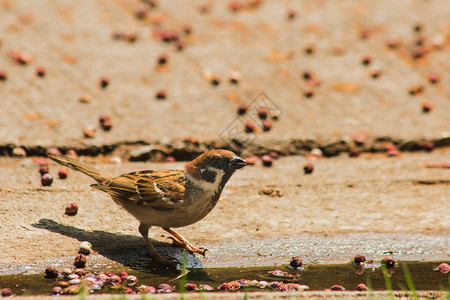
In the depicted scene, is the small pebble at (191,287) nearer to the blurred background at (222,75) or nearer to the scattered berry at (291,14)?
the blurred background at (222,75)

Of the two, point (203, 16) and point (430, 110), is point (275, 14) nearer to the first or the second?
point (203, 16)

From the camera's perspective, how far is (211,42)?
9461 millimetres

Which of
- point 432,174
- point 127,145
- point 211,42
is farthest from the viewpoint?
point 211,42

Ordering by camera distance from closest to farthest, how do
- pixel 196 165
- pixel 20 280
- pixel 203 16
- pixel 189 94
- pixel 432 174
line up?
pixel 20 280
pixel 196 165
pixel 432 174
pixel 189 94
pixel 203 16

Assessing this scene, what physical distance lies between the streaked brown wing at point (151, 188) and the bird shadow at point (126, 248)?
328mm

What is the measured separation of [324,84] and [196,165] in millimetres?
3849

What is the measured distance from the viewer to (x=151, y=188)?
516 centimetres

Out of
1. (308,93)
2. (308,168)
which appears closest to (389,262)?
(308,168)

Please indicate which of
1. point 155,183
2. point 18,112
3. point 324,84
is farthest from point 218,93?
point 155,183

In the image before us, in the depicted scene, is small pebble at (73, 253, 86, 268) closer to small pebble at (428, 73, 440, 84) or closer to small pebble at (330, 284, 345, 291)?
small pebble at (330, 284, 345, 291)

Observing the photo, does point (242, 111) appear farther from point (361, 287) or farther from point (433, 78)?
point (361, 287)

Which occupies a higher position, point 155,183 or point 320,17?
point 320,17

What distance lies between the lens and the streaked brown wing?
501cm

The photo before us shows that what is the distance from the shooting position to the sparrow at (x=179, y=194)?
16.3ft
